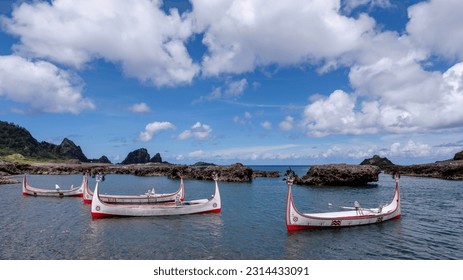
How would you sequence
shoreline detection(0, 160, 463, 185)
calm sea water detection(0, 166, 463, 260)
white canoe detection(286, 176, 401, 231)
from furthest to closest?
shoreline detection(0, 160, 463, 185), white canoe detection(286, 176, 401, 231), calm sea water detection(0, 166, 463, 260)

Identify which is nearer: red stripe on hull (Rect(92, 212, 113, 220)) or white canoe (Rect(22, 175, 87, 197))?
red stripe on hull (Rect(92, 212, 113, 220))

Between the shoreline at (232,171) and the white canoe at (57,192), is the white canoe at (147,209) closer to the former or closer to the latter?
the white canoe at (57,192)

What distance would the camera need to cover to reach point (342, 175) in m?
81.6

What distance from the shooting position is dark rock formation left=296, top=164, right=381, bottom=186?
81.7 metres

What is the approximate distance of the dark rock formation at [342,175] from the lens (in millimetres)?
81688

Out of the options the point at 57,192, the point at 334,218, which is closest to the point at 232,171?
the point at 57,192

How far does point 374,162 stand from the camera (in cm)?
19750

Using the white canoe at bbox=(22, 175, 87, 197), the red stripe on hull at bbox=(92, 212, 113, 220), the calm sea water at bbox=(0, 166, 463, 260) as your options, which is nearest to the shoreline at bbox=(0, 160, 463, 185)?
the white canoe at bbox=(22, 175, 87, 197)

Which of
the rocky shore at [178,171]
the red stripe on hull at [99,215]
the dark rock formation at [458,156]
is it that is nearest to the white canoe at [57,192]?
the rocky shore at [178,171]

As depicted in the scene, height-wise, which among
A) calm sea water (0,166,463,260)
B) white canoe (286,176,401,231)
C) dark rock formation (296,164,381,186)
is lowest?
calm sea water (0,166,463,260)

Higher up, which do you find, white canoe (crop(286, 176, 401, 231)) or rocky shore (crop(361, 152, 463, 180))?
rocky shore (crop(361, 152, 463, 180))

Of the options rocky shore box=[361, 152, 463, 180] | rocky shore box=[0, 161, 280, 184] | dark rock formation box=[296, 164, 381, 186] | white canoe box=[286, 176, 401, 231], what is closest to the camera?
white canoe box=[286, 176, 401, 231]

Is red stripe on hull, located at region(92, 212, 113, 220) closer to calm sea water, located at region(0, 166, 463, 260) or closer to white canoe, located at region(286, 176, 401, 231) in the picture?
calm sea water, located at region(0, 166, 463, 260)
